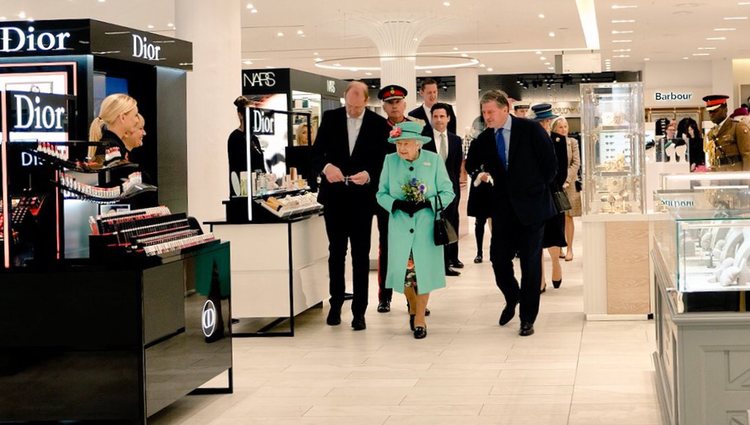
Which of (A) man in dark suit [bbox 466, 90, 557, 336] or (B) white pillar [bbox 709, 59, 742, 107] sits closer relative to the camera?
(A) man in dark suit [bbox 466, 90, 557, 336]

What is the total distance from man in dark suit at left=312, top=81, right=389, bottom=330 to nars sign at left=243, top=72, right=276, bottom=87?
729 centimetres

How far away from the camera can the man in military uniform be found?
11.4 metres

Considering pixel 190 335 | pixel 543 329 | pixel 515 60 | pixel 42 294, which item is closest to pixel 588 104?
pixel 543 329

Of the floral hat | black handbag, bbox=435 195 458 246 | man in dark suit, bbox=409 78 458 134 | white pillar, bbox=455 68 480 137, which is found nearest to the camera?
black handbag, bbox=435 195 458 246

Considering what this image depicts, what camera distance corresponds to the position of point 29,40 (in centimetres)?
888

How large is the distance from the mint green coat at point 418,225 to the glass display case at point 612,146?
49.0 inches

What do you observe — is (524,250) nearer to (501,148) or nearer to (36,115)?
(501,148)

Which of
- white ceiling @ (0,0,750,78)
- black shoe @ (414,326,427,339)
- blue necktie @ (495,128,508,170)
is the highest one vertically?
white ceiling @ (0,0,750,78)

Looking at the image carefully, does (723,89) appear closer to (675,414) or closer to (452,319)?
(452,319)

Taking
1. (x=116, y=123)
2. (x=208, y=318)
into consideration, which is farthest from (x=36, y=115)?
(x=208, y=318)

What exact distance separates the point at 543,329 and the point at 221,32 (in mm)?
4845

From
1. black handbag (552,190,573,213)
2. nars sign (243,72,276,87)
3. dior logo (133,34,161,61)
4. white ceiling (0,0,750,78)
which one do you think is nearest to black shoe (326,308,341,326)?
black handbag (552,190,573,213)

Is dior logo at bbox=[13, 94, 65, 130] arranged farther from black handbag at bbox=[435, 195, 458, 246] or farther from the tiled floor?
black handbag at bbox=[435, 195, 458, 246]

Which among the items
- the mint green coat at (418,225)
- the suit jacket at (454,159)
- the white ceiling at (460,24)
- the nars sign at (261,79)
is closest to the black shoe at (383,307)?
the mint green coat at (418,225)
